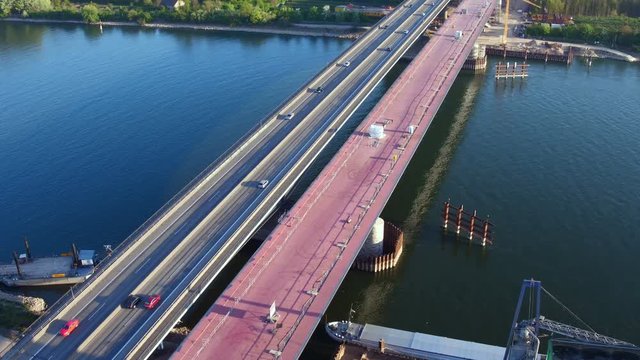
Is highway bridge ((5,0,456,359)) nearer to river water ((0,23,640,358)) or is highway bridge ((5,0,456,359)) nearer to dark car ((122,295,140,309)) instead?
dark car ((122,295,140,309))

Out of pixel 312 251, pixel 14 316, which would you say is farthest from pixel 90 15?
pixel 312 251

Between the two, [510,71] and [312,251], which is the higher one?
[510,71]

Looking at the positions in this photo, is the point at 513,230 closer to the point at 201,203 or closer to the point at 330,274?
the point at 330,274

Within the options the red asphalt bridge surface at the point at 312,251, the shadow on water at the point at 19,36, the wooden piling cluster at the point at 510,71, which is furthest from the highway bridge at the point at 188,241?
the shadow on water at the point at 19,36

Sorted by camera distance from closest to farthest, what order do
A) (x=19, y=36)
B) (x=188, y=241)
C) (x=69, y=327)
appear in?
(x=69, y=327) → (x=188, y=241) → (x=19, y=36)

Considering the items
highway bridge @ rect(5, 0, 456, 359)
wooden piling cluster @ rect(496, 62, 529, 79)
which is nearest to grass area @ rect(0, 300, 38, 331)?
highway bridge @ rect(5, 0, 456, 359)

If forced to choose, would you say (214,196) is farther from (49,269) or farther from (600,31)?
(600,31)

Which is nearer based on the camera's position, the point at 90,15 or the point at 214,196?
the point at 214,196
